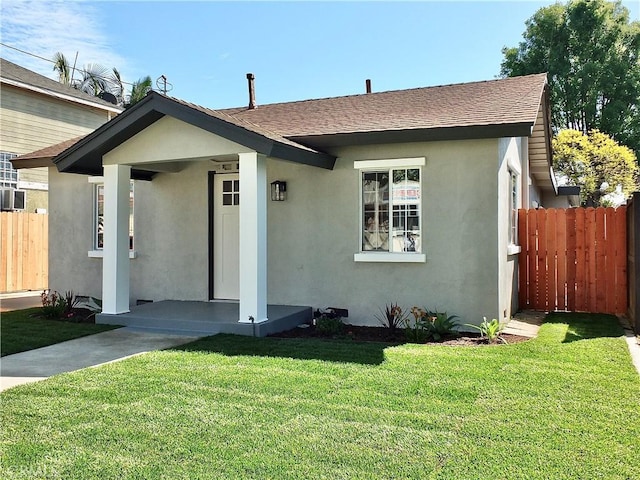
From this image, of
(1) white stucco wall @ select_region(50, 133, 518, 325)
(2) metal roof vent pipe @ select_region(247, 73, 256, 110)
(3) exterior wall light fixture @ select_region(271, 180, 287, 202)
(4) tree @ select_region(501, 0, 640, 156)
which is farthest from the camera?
(4) tree @ select_region(501, 0, 640, 156)

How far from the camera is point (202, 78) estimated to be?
2353 cm

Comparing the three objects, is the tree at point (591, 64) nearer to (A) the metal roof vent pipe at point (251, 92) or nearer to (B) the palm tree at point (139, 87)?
(B) the palm tree at point (139, 87)

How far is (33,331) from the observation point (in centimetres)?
866

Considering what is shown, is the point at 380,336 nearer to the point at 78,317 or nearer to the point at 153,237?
the point at 153,237

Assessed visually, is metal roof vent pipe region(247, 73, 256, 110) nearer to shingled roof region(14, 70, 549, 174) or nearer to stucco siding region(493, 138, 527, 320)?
shingled roof region(14, 70, 549, 174)

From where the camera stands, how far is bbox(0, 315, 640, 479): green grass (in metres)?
3.59

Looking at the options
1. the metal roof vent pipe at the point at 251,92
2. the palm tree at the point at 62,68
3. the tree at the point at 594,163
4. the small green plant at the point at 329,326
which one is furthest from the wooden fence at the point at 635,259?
the palm tree at the point at 62,68

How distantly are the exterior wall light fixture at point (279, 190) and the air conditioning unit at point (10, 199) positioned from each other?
10878 mm

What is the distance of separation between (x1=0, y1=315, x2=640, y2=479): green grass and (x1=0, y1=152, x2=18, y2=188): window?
1303 centimetres

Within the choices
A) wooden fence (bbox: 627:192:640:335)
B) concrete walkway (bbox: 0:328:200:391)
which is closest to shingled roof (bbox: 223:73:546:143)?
wooden fence (bbox: 627:192:640:335)

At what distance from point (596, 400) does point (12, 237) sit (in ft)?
48.7

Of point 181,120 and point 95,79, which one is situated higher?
point 95,79

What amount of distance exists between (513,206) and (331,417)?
25.0 ft

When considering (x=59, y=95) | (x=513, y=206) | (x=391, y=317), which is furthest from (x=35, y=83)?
(x=513, y=206)
